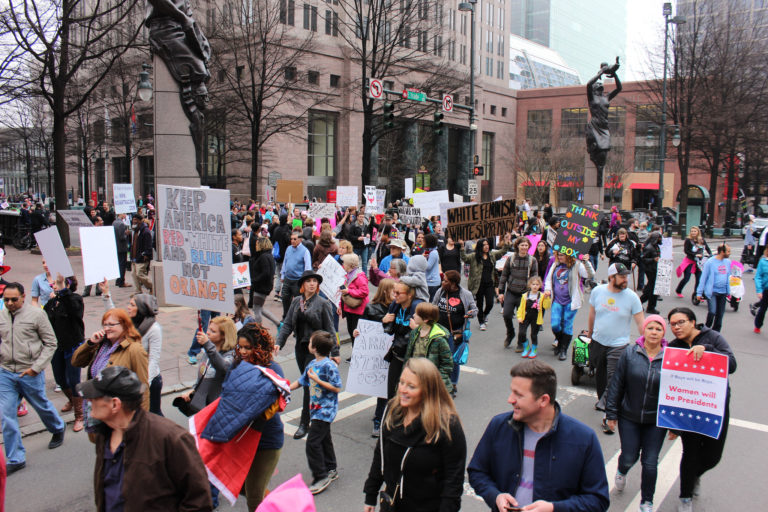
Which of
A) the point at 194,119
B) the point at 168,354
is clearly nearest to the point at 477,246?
the point at 168,354

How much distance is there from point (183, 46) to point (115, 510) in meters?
11.8

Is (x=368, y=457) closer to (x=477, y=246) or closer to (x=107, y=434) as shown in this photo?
(x=107, y=434)

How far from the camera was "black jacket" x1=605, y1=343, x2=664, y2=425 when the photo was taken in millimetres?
4973

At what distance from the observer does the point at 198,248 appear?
637 cm

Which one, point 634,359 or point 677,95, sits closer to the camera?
point 634,359

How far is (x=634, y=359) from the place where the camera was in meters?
5.14

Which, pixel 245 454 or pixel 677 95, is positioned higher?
pixel 677 95

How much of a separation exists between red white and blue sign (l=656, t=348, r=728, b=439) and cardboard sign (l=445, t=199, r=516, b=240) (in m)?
6.97

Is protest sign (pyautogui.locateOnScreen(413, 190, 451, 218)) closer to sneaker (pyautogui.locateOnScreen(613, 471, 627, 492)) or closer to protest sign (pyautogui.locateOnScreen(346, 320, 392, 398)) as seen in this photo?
protest sign (pyautogui.locateOnScreen(346, 320, 392, 398))

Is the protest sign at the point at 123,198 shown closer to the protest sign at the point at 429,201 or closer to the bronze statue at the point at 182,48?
the bronze statue at the point at 182,48

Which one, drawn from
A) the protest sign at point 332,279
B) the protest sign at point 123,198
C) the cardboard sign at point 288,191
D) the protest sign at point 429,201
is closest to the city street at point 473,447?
the protest sign at point 332,279

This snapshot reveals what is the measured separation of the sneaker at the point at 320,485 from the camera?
207 inches

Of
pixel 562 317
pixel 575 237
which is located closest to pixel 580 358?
pixel 562 317

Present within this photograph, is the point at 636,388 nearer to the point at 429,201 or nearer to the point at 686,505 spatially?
the point at 686,505
